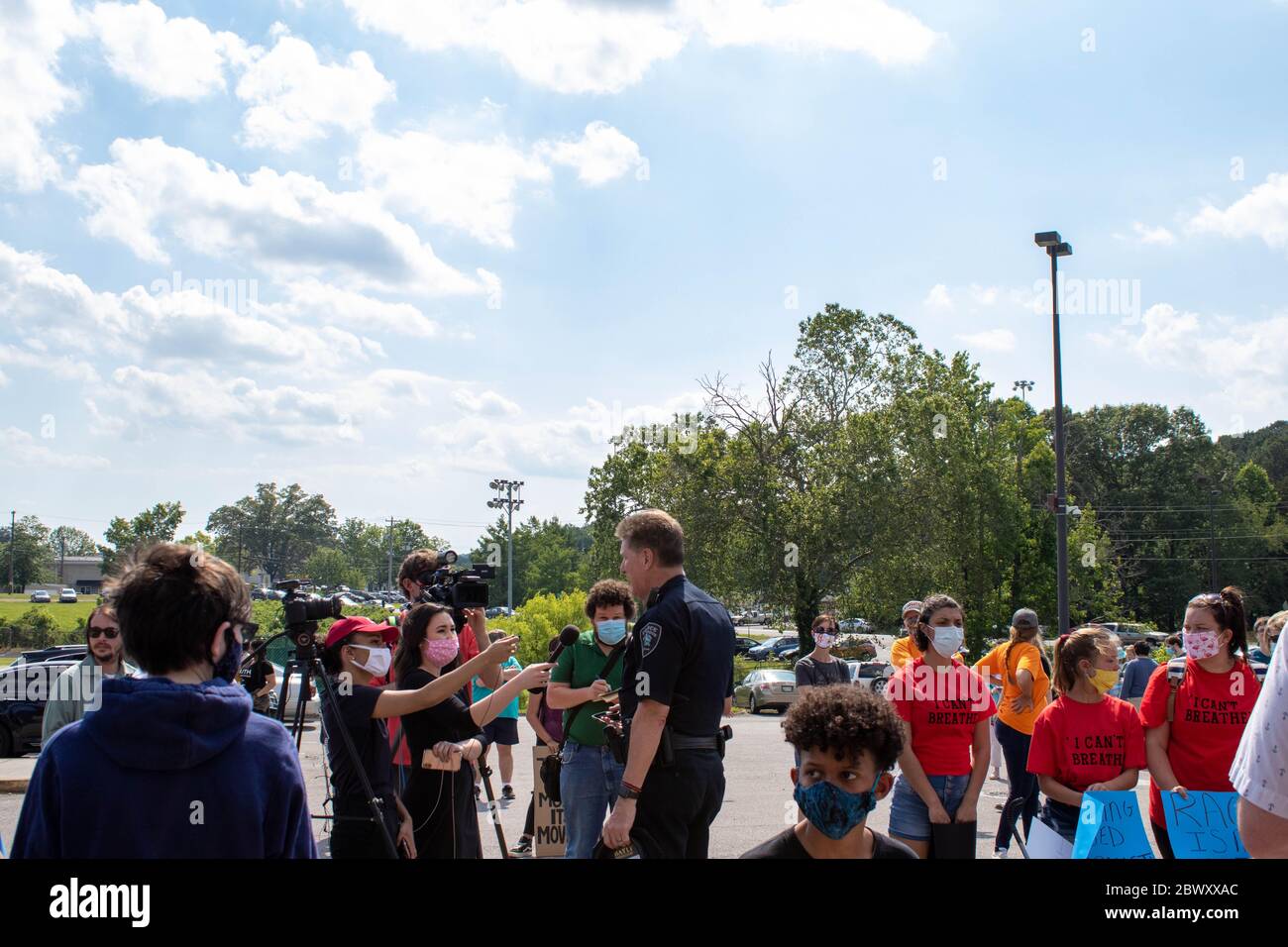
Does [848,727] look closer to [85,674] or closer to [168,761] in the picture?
[168,761]

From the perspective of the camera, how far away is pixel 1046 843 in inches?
185

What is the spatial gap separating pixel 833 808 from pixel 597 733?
2881mm

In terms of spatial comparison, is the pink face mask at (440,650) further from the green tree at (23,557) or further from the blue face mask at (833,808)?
the green tree at (23,557)

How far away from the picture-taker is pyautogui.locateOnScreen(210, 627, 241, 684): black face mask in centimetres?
233

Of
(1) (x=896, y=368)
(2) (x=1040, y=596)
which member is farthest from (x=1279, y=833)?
(2) (x=1040, y=596)

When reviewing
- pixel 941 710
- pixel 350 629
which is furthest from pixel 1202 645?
pixel 350 629

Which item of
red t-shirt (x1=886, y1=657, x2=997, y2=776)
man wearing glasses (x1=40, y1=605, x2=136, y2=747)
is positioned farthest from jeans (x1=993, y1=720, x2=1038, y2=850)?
man wearing glasses (x1=40, y1=605, x2=136, y2=747)

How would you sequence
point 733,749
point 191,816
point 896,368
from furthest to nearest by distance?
point 896,368
point 733,749
point 191,816

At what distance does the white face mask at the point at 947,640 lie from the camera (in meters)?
5.72
